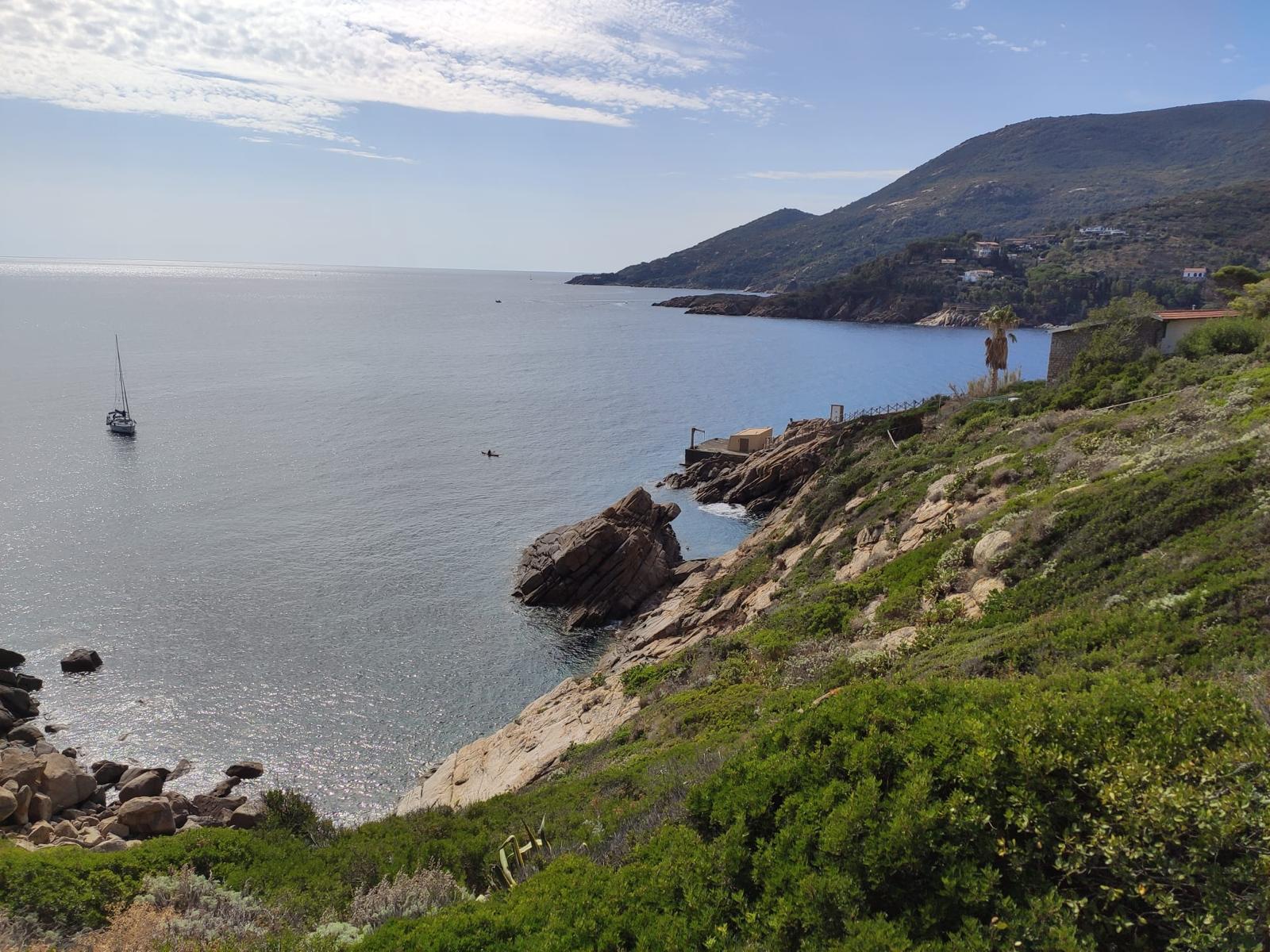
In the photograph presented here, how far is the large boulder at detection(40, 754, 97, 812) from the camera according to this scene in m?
20.8

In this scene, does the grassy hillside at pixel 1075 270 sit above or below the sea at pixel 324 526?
above

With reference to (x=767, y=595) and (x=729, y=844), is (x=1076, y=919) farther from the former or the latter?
(x=767, y=595)

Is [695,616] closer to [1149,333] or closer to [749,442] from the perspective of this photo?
[1149,333]

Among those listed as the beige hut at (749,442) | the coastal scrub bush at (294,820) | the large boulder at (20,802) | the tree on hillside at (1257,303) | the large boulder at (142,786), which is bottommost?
the large boulder at (142,786)

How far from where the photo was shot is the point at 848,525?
1079 inches

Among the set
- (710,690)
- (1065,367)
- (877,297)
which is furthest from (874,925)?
(877,297)

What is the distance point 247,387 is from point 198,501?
145ft

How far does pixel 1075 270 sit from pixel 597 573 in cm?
17120

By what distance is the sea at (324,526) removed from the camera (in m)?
28.6

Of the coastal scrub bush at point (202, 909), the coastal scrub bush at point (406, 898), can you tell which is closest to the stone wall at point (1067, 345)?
the coastal scrub bush at point (406, 898)

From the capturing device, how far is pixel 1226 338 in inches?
1193

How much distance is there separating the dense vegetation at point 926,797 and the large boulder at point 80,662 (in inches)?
898

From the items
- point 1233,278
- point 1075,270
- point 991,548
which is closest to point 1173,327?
point 1233,278

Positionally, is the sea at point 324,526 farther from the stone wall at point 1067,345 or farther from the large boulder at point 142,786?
the stone wall at point 1067,345
